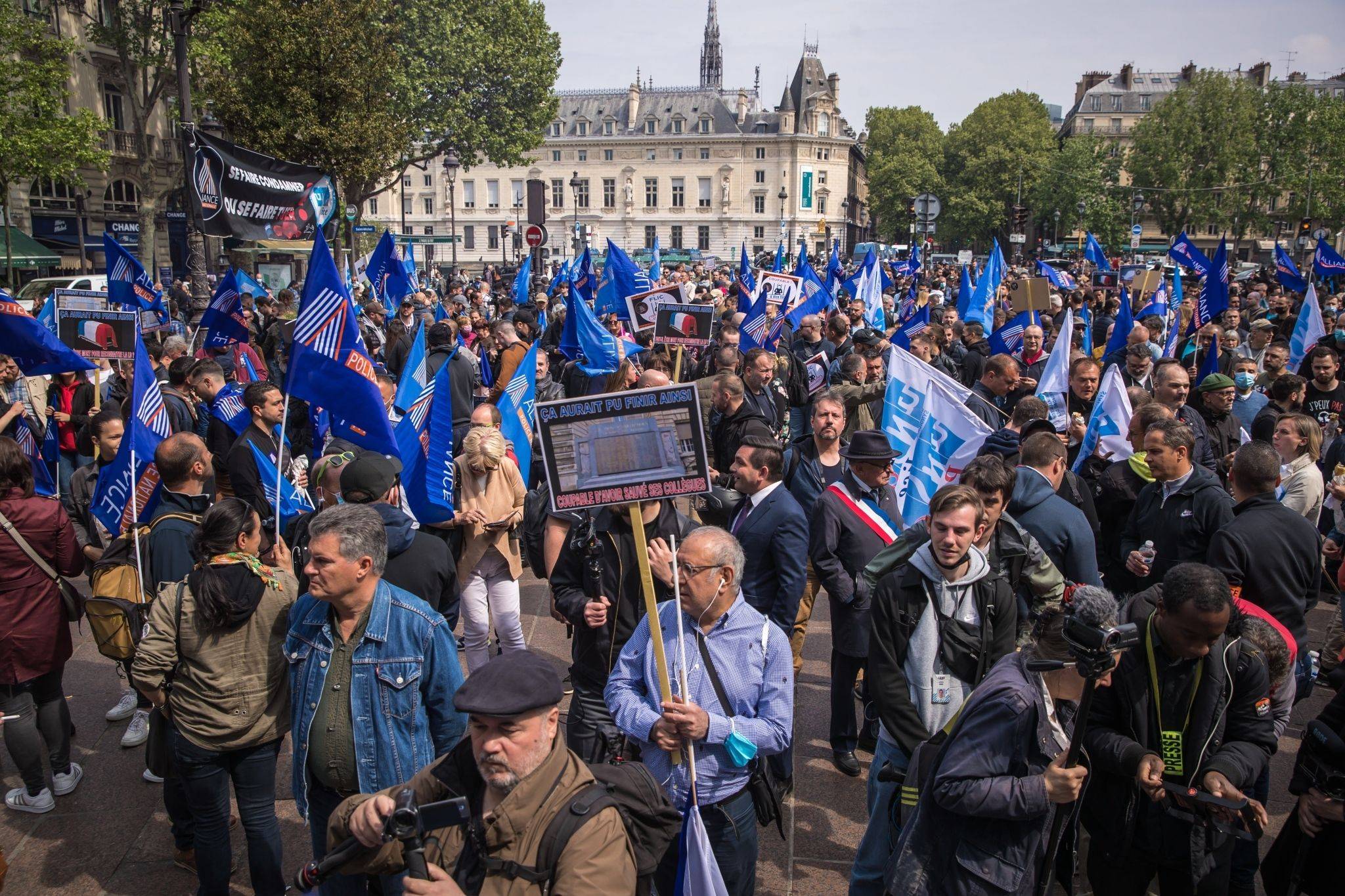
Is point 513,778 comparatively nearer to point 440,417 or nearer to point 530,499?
point 530,499

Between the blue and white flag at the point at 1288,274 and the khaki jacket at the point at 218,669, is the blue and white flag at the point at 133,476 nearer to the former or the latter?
the khaki jacket at the point at 218,669

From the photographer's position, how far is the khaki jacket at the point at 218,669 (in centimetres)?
353

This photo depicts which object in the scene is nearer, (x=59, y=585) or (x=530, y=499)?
(x=59, y=585)

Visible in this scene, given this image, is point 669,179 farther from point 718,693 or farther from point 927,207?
point 718,693

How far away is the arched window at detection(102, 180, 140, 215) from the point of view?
3722 cm

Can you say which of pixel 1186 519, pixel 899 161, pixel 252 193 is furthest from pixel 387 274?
pixel 899 161

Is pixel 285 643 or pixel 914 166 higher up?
pixel 914 166

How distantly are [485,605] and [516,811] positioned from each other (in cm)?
358

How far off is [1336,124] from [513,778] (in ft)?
227

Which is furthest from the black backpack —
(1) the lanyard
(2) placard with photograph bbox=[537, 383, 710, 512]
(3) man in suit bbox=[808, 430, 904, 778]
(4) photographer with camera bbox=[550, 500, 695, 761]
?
(3) man in suit bbox=[808, 430, 904, 778]

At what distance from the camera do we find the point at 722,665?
10.8ft

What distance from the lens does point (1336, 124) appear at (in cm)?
5659

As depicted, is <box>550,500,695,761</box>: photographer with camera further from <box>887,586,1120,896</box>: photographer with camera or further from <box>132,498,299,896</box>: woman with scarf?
<box>887,586,1120,896</box>: photographer with camera

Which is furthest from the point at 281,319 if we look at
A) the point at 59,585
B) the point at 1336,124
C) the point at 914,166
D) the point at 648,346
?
the point at 914,166
